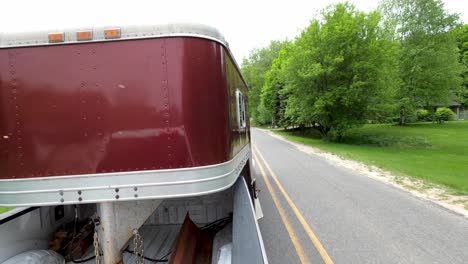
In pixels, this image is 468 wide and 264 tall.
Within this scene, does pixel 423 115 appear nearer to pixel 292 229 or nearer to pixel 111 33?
pixel 292 229

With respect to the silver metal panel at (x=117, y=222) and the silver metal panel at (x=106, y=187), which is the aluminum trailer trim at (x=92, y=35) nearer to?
the silver metal panel at (x=106, y=187)

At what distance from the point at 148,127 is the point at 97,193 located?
841 millimetres

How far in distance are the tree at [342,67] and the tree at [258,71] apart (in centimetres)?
4132

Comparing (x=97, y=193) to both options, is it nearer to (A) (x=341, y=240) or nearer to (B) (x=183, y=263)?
(B) (x=183, y=263)

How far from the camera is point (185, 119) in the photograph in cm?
294

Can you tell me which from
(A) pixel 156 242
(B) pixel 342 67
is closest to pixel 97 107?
(A) pixel 156 242

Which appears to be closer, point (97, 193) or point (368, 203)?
point (97, 193)

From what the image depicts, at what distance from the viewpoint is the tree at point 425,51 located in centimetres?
3797

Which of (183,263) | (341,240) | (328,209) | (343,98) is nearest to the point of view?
(183,263)

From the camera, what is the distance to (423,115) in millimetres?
49562

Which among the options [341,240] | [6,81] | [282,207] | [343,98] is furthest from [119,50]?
→ [343,98]

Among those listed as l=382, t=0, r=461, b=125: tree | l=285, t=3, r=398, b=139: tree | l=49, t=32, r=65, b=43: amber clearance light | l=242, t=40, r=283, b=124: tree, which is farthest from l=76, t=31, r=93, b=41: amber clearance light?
l=242, t=40, r=283, b=124: tree

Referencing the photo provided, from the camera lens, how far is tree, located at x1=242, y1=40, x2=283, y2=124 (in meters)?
70.8

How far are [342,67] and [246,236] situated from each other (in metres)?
26.5
